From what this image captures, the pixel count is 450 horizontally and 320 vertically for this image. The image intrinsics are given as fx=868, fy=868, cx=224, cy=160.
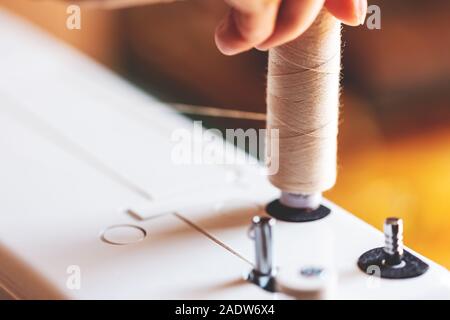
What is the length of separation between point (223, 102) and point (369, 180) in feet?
1.60

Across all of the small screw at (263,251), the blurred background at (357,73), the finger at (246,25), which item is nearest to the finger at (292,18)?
the finger at (246,25)

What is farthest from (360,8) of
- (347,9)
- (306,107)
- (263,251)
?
(263,251)

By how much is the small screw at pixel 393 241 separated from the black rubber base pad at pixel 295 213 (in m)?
0.11

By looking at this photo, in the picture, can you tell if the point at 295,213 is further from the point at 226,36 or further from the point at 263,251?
the point at 226,36

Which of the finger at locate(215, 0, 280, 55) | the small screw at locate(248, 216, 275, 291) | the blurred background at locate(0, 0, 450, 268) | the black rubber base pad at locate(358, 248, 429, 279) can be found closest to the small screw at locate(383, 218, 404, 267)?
the black rubber base pad at locate(358, 248, 429, 279)

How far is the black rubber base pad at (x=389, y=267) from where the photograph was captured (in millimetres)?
784

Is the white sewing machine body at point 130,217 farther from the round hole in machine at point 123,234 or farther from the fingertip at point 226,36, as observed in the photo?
the fingertip at point 226,36

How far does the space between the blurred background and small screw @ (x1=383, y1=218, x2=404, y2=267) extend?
0.83 metres

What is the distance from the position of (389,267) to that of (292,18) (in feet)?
0.83

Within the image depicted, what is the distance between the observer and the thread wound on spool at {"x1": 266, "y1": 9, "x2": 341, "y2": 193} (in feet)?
2.70

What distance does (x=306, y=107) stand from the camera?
A: 84cm

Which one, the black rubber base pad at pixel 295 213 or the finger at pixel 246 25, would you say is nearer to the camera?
the finger at pixel 246 25

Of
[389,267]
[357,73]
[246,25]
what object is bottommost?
[389,267]

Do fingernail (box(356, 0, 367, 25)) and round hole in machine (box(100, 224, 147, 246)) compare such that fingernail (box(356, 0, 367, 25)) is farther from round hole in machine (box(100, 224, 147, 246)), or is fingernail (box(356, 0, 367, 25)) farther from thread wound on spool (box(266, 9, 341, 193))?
round hole in machine (box(100, 224, 147, 246))
